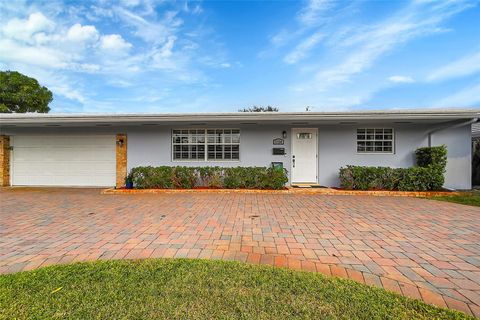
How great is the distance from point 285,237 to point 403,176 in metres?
6.45

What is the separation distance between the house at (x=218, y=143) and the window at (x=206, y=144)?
0.13 feet

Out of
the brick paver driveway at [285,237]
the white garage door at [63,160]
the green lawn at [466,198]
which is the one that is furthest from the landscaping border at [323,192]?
the white garage door at [63,160]

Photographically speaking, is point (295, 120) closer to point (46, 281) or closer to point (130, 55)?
point (46, 281)

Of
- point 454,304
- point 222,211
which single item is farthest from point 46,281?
point 454,304

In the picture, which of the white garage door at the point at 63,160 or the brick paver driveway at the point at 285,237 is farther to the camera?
the white garage door at the point at 63,160

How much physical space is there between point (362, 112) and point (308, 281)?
23.1ft

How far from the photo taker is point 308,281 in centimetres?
227

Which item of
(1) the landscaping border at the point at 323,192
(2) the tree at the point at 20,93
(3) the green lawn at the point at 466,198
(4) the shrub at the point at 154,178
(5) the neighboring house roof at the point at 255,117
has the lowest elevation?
(3) the green lawn at the point at 466,198

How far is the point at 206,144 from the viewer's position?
9.30 meters

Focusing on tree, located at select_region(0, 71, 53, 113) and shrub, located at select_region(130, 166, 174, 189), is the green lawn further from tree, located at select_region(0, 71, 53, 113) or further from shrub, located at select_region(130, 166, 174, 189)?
tree, located at select_region(0, 71, 53, 113)

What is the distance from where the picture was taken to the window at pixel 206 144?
9.27 meters

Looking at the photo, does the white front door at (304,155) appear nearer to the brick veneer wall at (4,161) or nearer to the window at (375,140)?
the window at (375,140)

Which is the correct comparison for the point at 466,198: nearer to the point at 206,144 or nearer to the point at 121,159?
the point at 206,144

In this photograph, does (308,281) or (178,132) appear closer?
(308,281)
